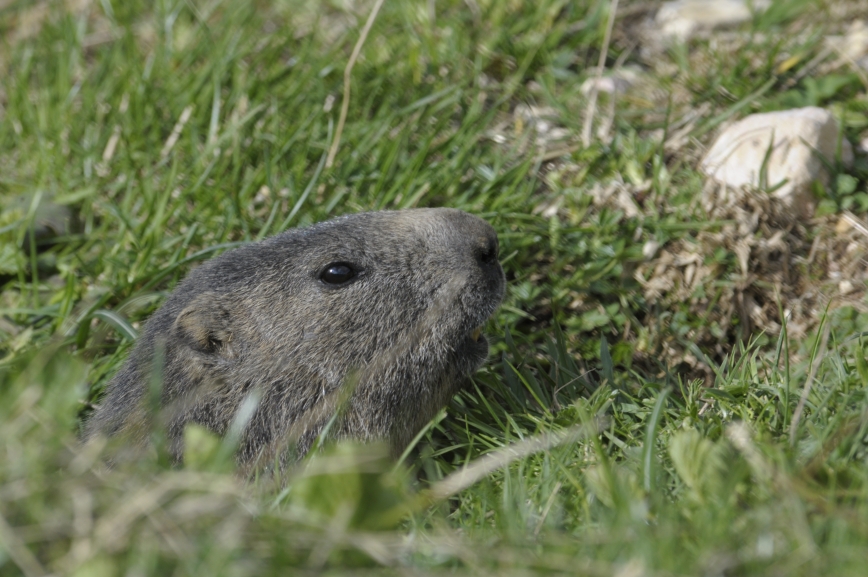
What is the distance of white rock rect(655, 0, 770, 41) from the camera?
6.38 meters

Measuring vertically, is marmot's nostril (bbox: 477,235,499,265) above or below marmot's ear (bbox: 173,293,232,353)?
above

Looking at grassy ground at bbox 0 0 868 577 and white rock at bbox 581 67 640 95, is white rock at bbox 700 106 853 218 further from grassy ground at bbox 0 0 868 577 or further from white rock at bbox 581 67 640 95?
white rock at bbox 581 67 640 95

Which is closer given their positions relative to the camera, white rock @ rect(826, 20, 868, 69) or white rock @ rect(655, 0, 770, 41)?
white rock @ rect(826, 20, 868, 69)

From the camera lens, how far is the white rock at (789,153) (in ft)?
16.7

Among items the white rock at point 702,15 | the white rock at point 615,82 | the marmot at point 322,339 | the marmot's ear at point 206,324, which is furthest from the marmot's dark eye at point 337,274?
the white rock at point 702,15

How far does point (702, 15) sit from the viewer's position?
6465mm

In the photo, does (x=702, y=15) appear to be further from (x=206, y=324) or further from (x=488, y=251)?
(x=206, y=324)

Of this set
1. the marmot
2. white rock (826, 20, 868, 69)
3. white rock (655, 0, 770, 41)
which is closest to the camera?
the marmot

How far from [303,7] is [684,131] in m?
3.27

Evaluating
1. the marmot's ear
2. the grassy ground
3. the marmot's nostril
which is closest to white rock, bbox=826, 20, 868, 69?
the grassy ground

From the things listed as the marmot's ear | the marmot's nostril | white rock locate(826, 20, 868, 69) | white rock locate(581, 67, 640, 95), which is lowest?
the marmot's ear

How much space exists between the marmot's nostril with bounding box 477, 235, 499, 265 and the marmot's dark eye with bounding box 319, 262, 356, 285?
0.56m

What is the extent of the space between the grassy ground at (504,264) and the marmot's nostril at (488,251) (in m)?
0.64

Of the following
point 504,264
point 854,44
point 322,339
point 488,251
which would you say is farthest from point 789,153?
point 322,339
